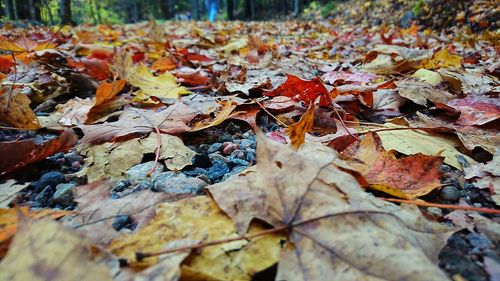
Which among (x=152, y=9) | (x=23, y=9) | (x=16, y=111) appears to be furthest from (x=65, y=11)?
(x=152, y=9)

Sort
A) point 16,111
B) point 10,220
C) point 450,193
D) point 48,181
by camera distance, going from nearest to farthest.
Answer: point 10,220 < point 450,193 < point 48,181 < point 16,111

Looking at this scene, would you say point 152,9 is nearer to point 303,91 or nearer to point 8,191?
point 303,91

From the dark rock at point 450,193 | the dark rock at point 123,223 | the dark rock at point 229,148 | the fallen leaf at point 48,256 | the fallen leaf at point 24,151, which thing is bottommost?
the dark rock at point 450,193

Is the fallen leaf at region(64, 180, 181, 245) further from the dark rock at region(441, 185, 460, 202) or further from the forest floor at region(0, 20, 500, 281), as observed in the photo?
the dark rock at region(441, 185, 460, 202)

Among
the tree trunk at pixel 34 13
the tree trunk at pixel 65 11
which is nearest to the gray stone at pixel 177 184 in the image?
the tree trunk at pixel 65 11

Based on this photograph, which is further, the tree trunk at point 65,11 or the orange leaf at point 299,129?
the tree trunk at point 65,11

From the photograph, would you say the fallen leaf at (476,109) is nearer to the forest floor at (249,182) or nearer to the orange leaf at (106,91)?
the forest floor at (249,182)

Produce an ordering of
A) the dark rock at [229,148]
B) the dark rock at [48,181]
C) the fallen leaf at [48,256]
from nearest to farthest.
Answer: the fallen leaf at [48,256], the dark rock at [48,181], the dark rock at [229,148]
